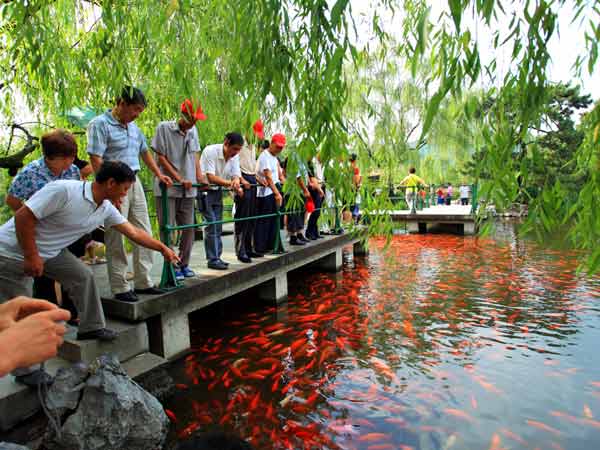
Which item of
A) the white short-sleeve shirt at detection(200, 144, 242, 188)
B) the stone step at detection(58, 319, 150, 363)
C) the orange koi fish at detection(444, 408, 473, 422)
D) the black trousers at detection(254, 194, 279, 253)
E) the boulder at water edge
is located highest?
the white short-sleeve shirt at detection(200, 144, 242, 188)

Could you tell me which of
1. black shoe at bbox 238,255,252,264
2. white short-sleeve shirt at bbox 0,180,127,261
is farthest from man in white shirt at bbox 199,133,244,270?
white short-sleeve shirt at bbox 0,180,127,261

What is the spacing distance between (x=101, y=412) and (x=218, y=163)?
325cm

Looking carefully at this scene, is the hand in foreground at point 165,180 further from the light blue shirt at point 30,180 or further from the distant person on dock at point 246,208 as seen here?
the distant person on dock at point 246,208

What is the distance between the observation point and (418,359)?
4441mm

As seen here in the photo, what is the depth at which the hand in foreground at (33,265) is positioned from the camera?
269cm

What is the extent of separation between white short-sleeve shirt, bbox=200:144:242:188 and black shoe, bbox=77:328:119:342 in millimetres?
2422

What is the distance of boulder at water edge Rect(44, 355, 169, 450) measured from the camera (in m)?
2.76

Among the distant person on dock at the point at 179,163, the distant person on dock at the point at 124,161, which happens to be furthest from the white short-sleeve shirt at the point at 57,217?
the distant person on dock at the point at 179,163

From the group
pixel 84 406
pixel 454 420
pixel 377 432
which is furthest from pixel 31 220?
pixel 454 420

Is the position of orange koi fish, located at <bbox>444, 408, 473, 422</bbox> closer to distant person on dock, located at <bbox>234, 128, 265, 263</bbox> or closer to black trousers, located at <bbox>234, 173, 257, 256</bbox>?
distant person on dock, located at <bbox>234, 128, 265, 263</bbox>

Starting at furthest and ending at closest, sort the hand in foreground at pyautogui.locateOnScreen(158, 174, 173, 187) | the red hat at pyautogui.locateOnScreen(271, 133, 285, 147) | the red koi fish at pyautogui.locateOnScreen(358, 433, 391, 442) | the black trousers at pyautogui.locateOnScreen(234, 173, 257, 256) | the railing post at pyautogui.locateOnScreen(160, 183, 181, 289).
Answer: the red hat at pyautogui.locateOnScreen(271, 133, 285, 147), the black trousers at pyautogui.locateOnScreen(234, 173, 257, 256), the railing post at pyautogui.locateOnScreen(160, 183, 181, 289), the hand in foreground at pyautogui.locateOnScreen(158, 174, 173, 187), the red koi fish at pyautogui.locateOnScreen(358, 433, 391, 442)

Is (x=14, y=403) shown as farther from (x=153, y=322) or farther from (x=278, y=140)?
(x=278, y=140)

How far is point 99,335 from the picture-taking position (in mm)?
3299

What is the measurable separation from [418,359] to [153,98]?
6.15m
